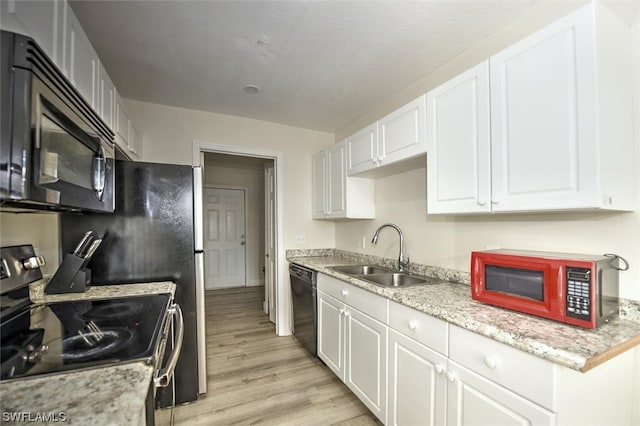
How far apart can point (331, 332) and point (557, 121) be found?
2020 mm

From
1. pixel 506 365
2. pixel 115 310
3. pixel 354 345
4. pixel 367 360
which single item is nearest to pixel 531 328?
pixel 506 365

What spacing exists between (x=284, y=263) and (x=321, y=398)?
153cm

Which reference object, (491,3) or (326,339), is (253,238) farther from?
(491,3)

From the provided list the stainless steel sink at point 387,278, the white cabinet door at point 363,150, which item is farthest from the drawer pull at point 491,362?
the white cabinet door at point 363,150

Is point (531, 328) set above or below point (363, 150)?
below

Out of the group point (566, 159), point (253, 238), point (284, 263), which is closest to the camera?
point (566, 159)

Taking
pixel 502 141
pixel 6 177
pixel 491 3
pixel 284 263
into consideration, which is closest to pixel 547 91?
pixel 502 141

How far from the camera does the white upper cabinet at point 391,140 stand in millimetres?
1798

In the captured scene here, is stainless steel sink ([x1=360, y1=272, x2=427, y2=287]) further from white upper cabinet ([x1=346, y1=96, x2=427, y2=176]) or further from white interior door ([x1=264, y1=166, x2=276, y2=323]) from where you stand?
white interior door ([x1=264, y1=166, x2=276, y2=323])

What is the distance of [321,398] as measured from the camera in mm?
2055

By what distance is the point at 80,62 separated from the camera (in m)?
1.27

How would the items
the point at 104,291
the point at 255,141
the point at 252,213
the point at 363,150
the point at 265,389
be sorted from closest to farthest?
the point at 104,291 → the point at 265,389 → the point at 363,150 → the point at 255,141 → the point at 252,213

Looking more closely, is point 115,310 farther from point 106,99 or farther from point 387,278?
point 387,278

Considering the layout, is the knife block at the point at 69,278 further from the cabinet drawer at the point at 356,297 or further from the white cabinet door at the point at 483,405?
the white cabinet door at the point at 483,405
